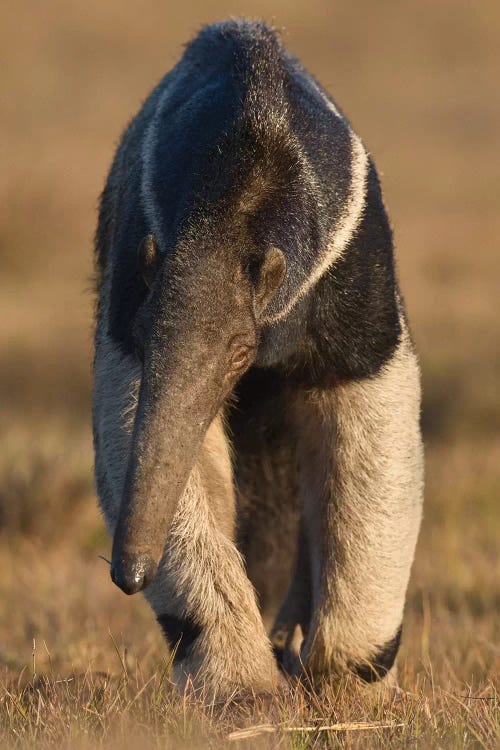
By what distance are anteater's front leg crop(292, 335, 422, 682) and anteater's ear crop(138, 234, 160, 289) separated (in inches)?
39.6

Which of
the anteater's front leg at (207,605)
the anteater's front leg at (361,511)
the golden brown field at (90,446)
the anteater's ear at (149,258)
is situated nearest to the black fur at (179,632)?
the anteater's front leg at (207,605)

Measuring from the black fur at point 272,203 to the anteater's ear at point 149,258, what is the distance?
33 mm

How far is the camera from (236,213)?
3.76 metres

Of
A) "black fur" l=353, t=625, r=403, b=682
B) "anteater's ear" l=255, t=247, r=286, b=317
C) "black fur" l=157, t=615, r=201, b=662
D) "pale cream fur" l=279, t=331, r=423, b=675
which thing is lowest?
"black fur" l=353, t=625, r=403, b=682

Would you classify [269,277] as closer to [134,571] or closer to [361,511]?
[134,571]

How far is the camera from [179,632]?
14.5 ft

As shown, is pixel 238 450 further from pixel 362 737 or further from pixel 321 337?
pixel 362 737

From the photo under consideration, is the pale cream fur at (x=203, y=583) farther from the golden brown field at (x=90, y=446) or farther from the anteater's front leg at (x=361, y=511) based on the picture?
the anteater's front leg at (x=361, y=511)

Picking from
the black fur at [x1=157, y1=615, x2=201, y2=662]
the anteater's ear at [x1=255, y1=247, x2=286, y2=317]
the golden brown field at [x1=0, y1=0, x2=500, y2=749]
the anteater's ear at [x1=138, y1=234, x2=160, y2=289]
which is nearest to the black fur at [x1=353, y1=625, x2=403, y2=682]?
the golden brown field at [x1=0, y1=0, x2=500, y2=749]

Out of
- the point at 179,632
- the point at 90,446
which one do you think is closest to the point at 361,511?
the point at 179,632

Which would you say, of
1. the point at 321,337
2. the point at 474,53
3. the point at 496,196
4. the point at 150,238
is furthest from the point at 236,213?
the point at 474,53

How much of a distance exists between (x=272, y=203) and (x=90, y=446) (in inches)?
226

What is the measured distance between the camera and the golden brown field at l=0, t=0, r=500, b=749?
3.82 m

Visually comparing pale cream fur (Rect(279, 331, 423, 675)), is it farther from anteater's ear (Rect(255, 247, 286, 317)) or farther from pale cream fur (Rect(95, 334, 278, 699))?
anteater's ear (Rect(255, 247, 286, 317))
